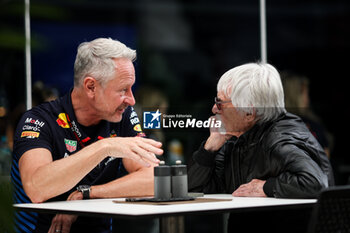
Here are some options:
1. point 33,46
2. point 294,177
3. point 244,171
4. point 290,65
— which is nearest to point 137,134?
point 244,171

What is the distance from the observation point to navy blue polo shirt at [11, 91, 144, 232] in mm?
2365

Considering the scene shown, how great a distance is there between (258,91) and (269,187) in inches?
17.0

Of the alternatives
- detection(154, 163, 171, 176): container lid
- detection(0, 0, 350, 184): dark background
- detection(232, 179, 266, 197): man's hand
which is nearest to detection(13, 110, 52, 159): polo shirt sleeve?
detection(154, 163, 171, 176): container lid

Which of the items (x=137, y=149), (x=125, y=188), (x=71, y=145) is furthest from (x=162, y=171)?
(x=71, y=145)

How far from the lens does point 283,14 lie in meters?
13.7

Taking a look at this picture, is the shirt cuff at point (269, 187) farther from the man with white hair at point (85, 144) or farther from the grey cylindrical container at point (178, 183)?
the man with white hair at point (85, 144)

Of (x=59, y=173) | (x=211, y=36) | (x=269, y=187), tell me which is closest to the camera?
(x=59, y=173)

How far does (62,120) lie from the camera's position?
8.21 ft

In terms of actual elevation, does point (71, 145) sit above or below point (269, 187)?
above

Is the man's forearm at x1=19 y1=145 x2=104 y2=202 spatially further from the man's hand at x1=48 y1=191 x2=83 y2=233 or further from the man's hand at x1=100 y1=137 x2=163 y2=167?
the man's hand at x1=48 y1=191 x2=83 y2=233

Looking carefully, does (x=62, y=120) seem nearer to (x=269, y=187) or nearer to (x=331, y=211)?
(x=269, y=187)

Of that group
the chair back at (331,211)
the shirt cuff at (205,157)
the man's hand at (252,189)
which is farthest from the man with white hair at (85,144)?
the chair back at (331,211)

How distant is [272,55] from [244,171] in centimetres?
1096

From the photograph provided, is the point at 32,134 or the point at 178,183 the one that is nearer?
the point at 178,183
